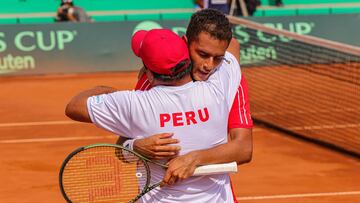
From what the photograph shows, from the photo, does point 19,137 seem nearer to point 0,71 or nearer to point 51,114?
point 51,114

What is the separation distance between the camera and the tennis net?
13.4 meters

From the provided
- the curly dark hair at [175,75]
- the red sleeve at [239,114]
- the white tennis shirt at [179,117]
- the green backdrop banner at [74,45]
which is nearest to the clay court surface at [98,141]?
the green backdrop banner at [74,45]

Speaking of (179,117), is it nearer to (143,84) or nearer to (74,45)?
(143,84)

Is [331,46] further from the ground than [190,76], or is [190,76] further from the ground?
[190,76]

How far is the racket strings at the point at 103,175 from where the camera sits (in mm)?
4285

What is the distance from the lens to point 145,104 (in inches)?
164

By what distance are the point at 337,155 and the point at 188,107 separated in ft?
27.2

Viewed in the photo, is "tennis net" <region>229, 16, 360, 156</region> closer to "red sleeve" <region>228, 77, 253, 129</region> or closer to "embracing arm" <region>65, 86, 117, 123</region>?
"red sleeve" <region>228, 77, 253, 129</region>

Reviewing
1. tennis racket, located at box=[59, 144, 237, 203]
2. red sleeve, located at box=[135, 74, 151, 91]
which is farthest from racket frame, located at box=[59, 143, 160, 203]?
red sleeve, located at box=[135, 74, 151, 91]

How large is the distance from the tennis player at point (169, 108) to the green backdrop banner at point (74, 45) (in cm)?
1610

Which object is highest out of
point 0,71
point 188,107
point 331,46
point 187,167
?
point 188,107

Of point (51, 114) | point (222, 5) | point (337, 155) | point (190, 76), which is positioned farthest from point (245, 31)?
point (190, 76)

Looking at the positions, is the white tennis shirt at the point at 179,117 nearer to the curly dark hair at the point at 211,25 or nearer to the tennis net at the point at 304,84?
the curly dark hair at the point at 211,25

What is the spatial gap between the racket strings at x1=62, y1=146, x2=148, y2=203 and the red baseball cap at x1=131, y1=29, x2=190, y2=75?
1.67 feet
